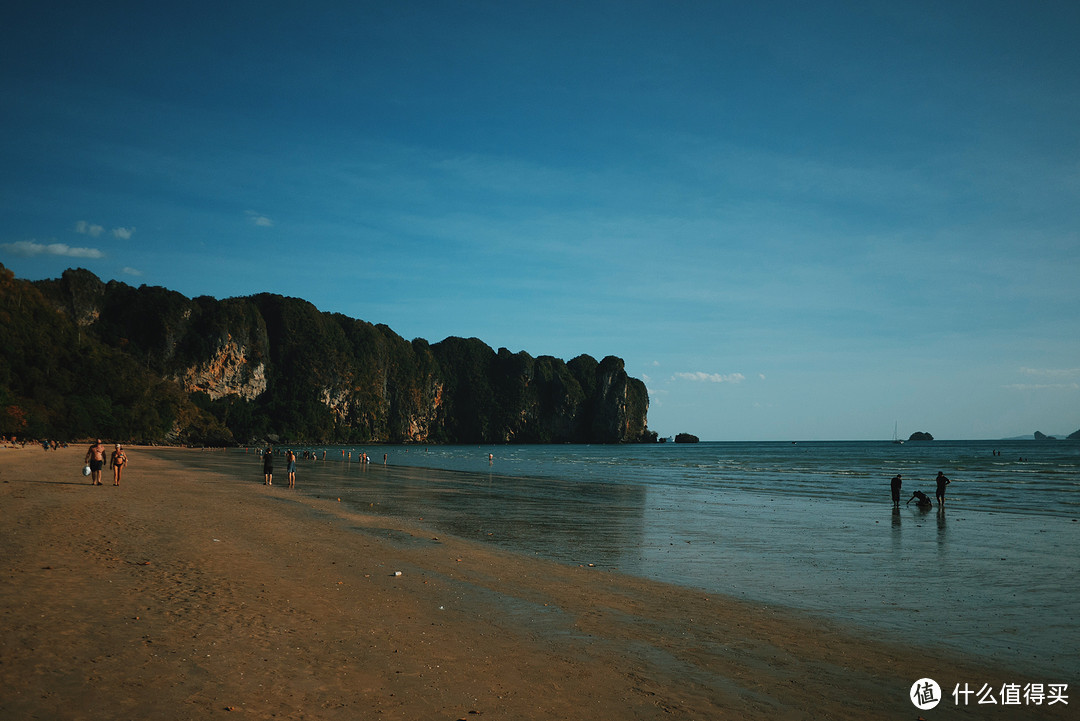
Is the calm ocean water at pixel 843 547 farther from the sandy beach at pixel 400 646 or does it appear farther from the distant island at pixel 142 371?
the distant island at pixel 142 371

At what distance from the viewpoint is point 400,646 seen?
22.9 feet

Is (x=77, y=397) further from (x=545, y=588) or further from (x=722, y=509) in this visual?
(x=545, y=588)

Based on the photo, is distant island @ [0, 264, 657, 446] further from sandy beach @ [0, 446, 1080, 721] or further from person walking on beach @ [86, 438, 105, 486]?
sandy beach @ [0, 446, 1080, 721]

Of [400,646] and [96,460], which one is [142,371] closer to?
[96,460]

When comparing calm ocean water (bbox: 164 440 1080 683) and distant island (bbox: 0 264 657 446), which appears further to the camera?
distant island (bbox: 0 264 657 446)

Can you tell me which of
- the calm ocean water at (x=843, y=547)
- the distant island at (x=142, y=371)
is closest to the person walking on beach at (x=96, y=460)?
the calm ocean water at (x=843, y=547)

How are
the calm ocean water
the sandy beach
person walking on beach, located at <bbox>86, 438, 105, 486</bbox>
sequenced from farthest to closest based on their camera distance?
person walking on beach, located at <bbox>86, 438, 105, 486</bbox>
the calm ocean water
the sandy beach

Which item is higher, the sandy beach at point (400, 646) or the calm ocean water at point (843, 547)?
the sandy beach at point (400, 646)

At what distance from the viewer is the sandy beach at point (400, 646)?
17.9 feet

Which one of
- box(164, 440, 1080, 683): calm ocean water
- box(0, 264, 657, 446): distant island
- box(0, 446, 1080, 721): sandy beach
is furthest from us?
box(0, 264, 657, 446): distant island

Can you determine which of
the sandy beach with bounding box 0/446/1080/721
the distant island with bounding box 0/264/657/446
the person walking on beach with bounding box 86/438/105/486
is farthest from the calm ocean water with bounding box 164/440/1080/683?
the distant island with bounding box 0/264/657/446

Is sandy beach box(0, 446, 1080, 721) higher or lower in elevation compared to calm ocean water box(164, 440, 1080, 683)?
higher

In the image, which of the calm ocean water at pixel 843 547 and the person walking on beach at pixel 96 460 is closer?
the calm ocean water at pixel 843 547

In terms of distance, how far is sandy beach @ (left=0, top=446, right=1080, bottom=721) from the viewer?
5.44 meters
